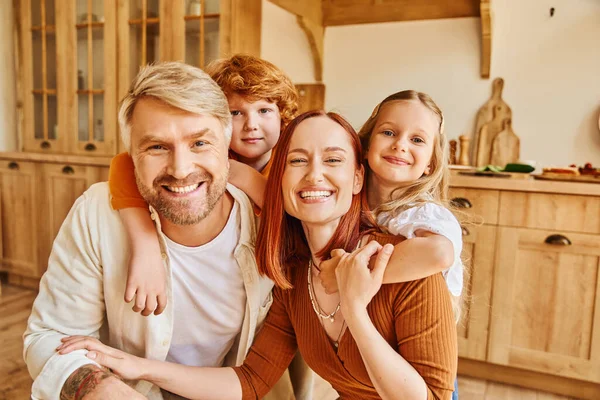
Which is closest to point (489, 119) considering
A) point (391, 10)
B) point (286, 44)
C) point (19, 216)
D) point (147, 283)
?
point (391, 10)

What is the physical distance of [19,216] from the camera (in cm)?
340

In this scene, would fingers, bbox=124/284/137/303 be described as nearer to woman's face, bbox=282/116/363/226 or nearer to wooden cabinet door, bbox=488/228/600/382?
woman's face, bbox=282/116/363/226

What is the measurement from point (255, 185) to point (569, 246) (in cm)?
161

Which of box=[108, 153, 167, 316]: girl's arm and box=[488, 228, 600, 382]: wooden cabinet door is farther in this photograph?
box=[488, 228, 600, 382]: wooden cabinet door

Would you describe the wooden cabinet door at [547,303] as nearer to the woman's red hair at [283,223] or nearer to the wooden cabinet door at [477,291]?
the wooden cabinet door at [477,291]

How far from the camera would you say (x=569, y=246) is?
217cm

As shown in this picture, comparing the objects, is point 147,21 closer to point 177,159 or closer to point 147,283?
point 177,159

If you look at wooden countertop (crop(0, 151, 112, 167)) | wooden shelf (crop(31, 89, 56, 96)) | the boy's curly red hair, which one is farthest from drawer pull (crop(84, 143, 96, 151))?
the boy's curly red hair

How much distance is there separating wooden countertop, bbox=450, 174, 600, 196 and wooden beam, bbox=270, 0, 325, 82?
1.26 m

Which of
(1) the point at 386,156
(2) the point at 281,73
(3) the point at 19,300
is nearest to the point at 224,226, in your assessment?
(1) the point at 386,156

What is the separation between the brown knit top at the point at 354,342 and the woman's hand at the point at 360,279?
72mm

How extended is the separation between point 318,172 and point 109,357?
596mm

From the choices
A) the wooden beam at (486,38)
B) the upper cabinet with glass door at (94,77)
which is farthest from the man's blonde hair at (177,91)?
the upper cabinet with glass door at (94,77)

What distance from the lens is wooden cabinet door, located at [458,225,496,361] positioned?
7.56 feet
